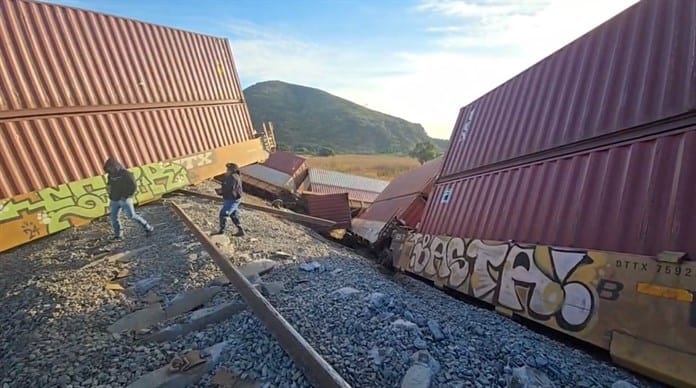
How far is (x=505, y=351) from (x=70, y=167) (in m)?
9.66

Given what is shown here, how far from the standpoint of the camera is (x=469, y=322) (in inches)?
197

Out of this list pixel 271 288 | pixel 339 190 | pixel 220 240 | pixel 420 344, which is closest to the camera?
pixel 420 344

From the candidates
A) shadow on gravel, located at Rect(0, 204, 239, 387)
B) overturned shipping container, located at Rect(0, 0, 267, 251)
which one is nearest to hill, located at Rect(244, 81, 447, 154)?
overturned shipping container, located at Rect(0, 0, 267, 251)

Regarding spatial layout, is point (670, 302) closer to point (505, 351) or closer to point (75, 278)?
point (505, 351)

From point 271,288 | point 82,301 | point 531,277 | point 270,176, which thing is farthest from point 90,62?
point 270,176

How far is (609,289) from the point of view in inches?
165

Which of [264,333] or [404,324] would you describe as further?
[404,324]

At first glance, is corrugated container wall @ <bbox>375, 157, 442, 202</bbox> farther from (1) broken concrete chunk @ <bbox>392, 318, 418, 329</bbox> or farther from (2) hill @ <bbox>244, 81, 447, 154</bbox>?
(2) hill @ <bbox>244, 81, 447, 154</bbox>

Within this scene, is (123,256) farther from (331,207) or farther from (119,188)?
(331,207)

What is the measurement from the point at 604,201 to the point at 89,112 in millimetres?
10899

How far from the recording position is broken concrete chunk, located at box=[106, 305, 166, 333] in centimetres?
440

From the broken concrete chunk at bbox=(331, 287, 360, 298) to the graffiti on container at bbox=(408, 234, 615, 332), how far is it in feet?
8.37

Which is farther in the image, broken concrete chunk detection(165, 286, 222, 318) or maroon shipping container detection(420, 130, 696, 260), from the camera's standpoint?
broken concrete chunk detection(165, 286, 222, 318)

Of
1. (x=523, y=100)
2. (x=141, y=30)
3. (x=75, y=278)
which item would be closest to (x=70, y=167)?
(x=75, y=278)
